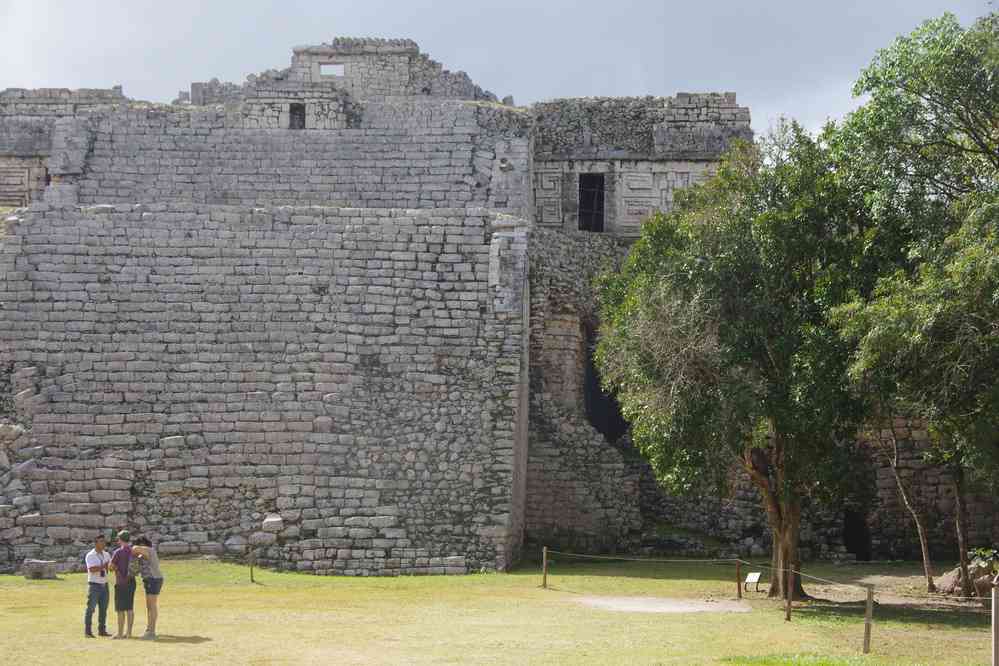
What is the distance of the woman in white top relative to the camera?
40.4ft

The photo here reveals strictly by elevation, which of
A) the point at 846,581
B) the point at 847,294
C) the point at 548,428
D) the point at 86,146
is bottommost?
the point at 846,581

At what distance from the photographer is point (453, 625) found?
13.1m

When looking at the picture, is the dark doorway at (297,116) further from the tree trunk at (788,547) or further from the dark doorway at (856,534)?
the tree trunk at (788,547)

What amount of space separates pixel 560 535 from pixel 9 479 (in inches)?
296

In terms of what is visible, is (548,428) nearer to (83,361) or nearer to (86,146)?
(83,361)

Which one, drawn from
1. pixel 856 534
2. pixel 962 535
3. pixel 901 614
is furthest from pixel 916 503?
pixel 901 614

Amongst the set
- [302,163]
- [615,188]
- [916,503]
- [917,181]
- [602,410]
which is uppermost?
[615,188]

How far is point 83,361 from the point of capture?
60.4 ft

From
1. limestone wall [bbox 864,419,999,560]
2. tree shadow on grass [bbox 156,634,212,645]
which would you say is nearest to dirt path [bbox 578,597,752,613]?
tree shadow on grass [bbox 156,634,212,645]

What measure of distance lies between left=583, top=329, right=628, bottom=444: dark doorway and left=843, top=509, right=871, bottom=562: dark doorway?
414 centimetres

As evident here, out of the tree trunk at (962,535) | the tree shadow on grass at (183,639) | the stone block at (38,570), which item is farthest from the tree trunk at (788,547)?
the stone block at (38,570)

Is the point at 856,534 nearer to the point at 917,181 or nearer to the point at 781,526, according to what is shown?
the point at 781,526

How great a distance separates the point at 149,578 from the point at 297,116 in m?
14.1

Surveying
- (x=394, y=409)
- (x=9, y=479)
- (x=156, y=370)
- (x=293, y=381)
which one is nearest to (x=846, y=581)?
(x=394, y=409)
